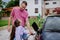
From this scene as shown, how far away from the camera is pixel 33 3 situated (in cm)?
7125

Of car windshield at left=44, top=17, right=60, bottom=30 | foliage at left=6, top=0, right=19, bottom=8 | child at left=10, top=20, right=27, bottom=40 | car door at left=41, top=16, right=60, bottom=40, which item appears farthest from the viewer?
foliage at left=6, top=0, right=19, bottom=8

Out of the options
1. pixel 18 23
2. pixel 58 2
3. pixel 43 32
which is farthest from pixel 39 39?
pixel 58 2

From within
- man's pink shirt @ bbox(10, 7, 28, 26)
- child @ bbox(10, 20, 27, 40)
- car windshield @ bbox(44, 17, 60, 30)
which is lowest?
child @ bbox(10, 20, 27, 40)

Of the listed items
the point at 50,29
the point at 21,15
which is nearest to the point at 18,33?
the point at 21,15

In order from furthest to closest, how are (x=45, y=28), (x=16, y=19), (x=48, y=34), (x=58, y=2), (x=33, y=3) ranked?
(x=58, y=2), (x=33, y=3), (x=16, y=19), (x=45, y=28), (x=48, y=34)

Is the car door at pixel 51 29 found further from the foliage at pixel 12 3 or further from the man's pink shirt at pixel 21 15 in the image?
the foliage at pixel 12 3

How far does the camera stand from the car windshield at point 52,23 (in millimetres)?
8398

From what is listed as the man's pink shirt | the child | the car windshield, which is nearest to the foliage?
the man's pink shirt

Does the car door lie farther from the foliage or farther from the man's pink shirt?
the foliage

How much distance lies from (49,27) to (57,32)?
21.2 inches

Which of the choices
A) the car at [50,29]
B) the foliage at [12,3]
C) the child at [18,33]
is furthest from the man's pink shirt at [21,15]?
the foliage at [12,3]

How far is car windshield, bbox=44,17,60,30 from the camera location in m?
8.40

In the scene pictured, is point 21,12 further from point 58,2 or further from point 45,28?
point 58,2

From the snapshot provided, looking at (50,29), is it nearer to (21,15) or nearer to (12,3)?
(21,15)
